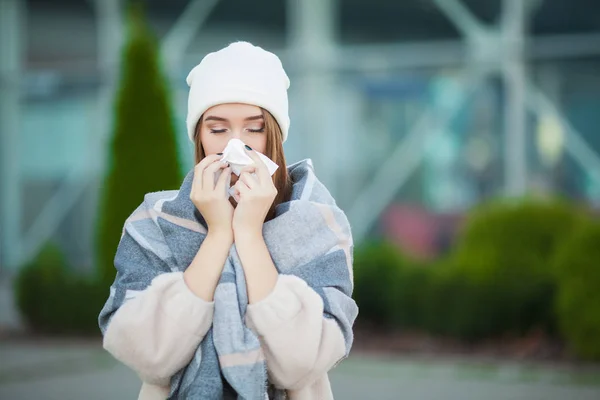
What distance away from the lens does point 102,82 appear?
13.5 m

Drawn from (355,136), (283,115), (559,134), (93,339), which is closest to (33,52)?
(355,136)

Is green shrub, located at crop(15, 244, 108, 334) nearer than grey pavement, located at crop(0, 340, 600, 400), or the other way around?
grey pavement, located at crop(0, 340, 600, 400)

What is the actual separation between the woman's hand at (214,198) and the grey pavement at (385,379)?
438cm

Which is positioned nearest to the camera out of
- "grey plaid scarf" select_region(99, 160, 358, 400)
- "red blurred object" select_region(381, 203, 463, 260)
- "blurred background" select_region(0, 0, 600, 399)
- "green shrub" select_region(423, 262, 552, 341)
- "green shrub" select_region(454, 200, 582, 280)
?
"grey plaid scarf" select_region(99, 160, 358, 400)

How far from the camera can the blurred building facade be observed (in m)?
11.3

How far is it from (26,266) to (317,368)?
26.8 ft

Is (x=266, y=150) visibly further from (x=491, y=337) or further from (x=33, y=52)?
(x=33, y=52)

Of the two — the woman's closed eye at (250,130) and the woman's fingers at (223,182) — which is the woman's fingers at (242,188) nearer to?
the woman's fingers at (223,182)

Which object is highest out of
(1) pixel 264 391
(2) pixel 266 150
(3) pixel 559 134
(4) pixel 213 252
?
(3) pixel 559 134

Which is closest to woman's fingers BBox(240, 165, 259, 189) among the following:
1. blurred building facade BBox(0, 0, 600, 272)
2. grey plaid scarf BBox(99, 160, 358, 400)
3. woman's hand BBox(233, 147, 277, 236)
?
woman's hand BBox(233, 147, 277, 236)

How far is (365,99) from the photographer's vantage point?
12.2 m

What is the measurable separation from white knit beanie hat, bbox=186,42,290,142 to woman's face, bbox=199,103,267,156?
0.02 metres

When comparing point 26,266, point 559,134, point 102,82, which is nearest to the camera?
point 26,266

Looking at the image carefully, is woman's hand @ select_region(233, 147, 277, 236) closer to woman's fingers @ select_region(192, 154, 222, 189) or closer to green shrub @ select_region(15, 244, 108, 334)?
woman's fingers @ select_region(192, 154, 222, 189)
